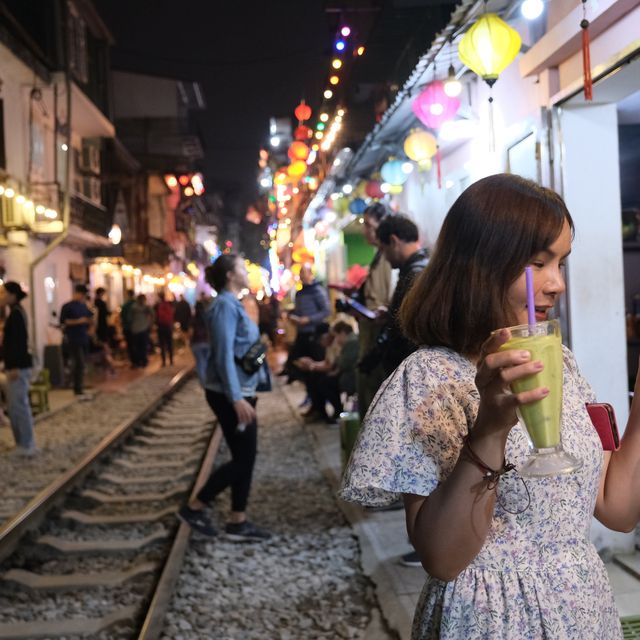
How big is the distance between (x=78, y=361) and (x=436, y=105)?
37.1ft

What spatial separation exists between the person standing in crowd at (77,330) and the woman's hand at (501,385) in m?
14.9

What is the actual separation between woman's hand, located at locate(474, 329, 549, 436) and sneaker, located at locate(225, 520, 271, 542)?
487 centimetres

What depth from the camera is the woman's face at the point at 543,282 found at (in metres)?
1.66

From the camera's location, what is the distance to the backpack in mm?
22250

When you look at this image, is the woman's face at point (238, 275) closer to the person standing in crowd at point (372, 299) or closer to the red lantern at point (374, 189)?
the person standing in crowd at point (372, 299)

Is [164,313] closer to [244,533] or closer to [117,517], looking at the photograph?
[117,517]

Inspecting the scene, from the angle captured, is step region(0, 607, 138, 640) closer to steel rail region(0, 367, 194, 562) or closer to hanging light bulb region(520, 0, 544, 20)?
steel rail region(0, 367, 194, 562)

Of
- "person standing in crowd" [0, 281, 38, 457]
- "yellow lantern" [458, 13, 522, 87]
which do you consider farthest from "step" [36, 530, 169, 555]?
"yellow lantern" [458, 13, 522, 87]

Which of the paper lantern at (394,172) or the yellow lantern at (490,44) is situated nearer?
the yellow lantern at (490,44)

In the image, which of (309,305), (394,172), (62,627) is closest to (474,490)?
(62,627)

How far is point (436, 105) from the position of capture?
6.39 meters

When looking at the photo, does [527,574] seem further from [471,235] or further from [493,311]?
[471,235]

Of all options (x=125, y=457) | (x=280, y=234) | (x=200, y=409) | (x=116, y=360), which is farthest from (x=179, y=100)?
(x=125, y=457)

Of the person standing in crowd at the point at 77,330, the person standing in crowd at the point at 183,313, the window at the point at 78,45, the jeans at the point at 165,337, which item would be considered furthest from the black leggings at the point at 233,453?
the window at the point at 78,45
